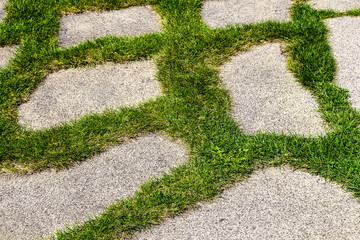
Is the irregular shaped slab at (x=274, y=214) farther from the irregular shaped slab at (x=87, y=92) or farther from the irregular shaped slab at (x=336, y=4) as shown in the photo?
the irregular shaped slab at (x=336, y=4)

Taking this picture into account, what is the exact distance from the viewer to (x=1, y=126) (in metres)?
2.80

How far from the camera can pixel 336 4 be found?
13.0ft

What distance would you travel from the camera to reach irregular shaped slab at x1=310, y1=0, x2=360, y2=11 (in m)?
3.92

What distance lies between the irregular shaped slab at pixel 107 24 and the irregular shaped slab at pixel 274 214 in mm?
1906

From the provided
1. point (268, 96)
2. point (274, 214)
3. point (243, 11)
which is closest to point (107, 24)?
point (243, 11)

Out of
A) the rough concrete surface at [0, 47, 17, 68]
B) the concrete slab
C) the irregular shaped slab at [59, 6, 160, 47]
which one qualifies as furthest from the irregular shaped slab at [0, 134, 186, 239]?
the concrete slab

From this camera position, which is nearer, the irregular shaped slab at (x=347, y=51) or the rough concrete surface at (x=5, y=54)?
the irregular shaped slab at (x=347, y=51)

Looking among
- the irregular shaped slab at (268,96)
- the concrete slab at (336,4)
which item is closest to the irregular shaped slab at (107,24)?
the irregular shaped slab at (268,96)

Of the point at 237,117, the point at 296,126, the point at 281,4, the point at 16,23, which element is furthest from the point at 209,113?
the point at 16,23

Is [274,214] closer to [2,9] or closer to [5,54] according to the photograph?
[5,54]

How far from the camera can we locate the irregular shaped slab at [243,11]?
149 inches

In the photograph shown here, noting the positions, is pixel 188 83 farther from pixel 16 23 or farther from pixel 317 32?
pixel 16 23

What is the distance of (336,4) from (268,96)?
5.15 ft

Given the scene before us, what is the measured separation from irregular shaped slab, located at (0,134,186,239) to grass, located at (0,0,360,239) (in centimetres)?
7
